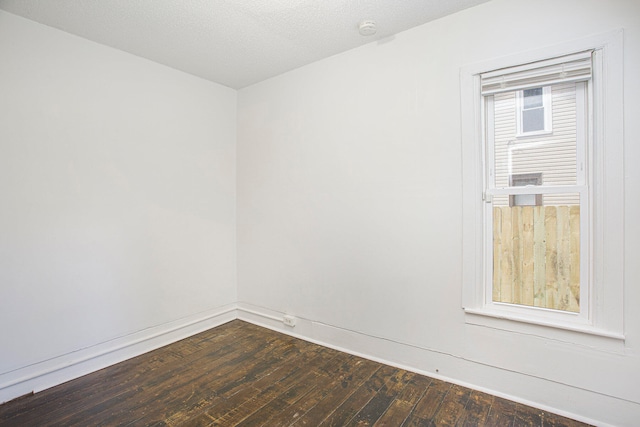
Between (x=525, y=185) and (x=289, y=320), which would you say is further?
(x=289, y=320)

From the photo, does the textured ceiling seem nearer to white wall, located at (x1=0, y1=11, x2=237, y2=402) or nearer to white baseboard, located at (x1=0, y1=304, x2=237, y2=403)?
white wall, located at (x1=0, y1=11, x2=237, y2=402)

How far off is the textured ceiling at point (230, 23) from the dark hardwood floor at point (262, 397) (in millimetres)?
2671

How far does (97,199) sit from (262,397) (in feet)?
6.75

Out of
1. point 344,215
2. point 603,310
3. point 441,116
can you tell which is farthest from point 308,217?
point 603,310

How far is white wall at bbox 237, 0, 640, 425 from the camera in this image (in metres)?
1.79

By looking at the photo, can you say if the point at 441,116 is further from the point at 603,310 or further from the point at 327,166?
the point at 603,310

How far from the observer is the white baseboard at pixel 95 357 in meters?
2.15

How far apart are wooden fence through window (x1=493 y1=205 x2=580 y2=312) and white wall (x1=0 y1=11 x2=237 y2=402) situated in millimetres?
2789

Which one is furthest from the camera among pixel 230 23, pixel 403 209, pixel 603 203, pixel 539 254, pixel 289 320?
pixel 289 320

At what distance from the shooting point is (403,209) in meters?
2.46

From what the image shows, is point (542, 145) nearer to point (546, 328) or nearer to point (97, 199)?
point (546, 328)

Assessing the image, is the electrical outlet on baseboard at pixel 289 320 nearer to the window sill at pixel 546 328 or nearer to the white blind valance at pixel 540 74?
the window sill at pixel 546 328

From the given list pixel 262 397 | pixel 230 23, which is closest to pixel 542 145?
pixel 230 23

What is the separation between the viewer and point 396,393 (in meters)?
2.13
